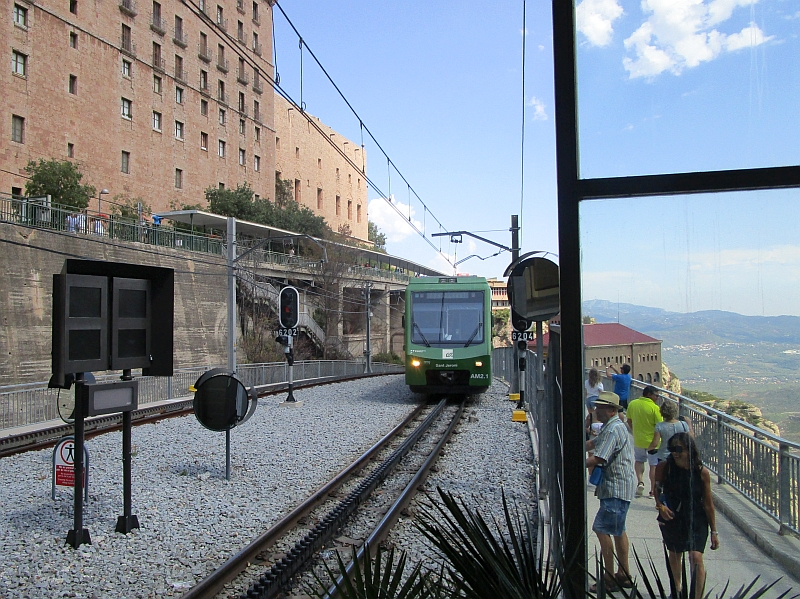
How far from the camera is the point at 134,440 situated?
41.2 ft

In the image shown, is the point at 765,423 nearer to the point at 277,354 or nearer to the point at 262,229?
the point at 277,354

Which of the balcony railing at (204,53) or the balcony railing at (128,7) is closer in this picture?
the balcony railing at (128,7)

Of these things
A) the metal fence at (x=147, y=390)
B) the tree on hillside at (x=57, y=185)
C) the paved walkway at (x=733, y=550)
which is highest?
the tree on hillside at (x=57, y=185)

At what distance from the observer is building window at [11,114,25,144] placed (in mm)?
36531

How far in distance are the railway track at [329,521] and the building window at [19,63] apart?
34713mm

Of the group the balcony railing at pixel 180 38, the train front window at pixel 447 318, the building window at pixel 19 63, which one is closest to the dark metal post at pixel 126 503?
the train front window at pixel 447 318

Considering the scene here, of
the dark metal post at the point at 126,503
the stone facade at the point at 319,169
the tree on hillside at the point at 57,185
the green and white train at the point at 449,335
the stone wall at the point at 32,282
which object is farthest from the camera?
the stone facade at the point at 319,169

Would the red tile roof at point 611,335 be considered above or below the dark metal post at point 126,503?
above

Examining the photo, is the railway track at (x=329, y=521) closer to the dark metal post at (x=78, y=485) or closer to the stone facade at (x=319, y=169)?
the dark metal post at (x=78, y=485)

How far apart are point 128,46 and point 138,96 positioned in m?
3.20

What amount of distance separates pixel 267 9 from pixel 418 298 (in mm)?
50048

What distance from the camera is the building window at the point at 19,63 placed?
119 feet

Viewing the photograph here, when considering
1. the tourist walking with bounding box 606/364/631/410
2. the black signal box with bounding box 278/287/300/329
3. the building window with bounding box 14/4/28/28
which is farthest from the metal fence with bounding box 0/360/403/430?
the building window with bounding box 14/4/28/28

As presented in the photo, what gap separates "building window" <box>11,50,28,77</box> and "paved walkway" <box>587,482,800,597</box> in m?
41.8
